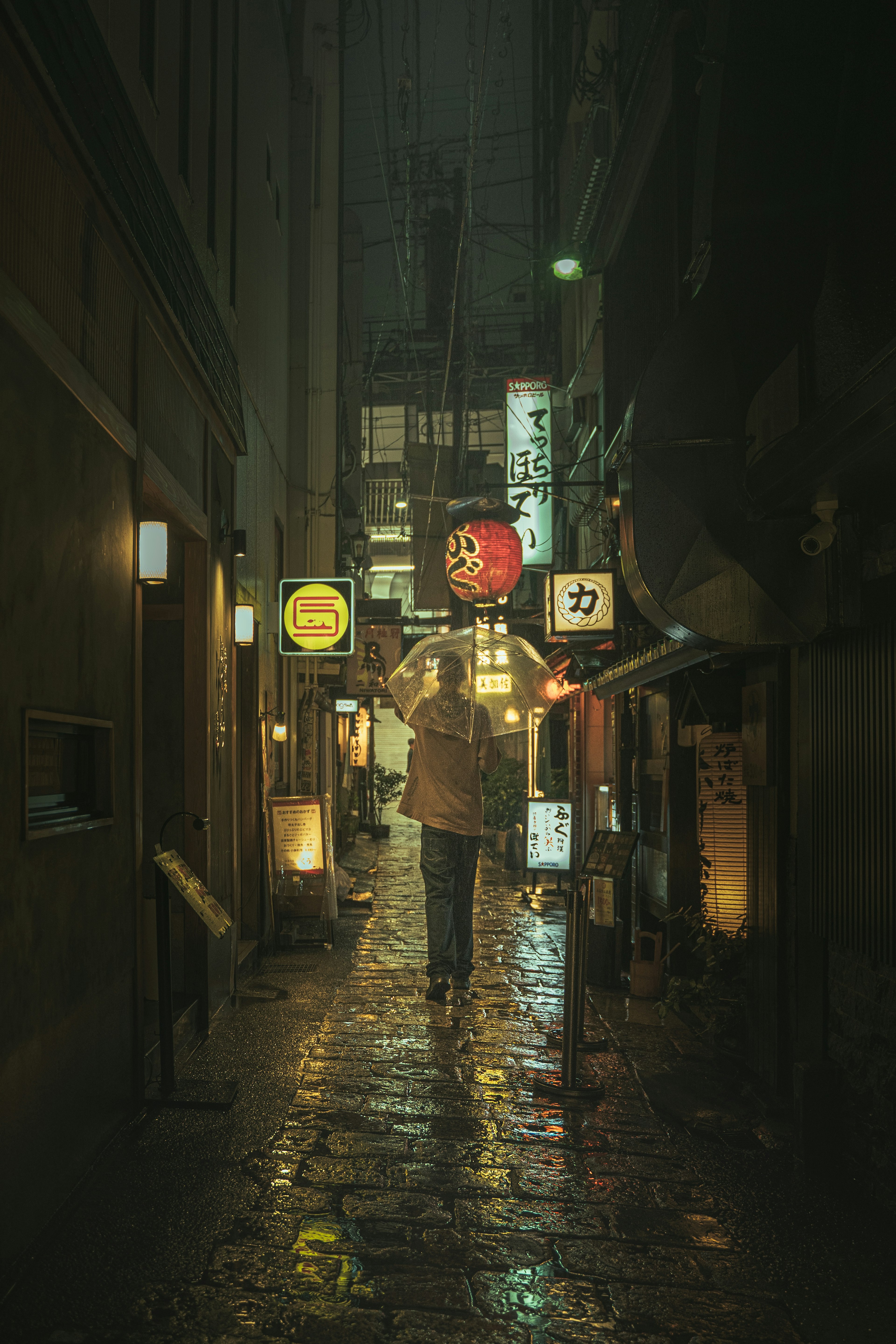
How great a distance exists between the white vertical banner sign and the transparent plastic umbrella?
774cm

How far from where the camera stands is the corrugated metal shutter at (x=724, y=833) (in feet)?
28.0

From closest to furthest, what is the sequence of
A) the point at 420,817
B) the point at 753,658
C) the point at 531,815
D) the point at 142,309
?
the point at 142,309
the point at 753,658
the point at 420,817
the point at 531,815

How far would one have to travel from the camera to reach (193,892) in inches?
233

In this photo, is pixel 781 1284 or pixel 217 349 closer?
pixel 781 1284

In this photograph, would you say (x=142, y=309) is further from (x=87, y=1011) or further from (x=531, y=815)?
(x=531, y=815)

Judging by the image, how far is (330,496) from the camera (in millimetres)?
18703

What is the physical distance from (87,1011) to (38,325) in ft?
11.1

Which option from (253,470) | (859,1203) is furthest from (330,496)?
(859,1203)

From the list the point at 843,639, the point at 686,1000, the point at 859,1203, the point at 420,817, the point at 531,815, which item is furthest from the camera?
the point at 531,815

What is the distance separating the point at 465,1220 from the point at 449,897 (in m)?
4.46

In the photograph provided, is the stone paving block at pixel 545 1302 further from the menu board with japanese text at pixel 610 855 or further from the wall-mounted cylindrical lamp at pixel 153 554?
the wall-mounted cylindrical lamp at pixel 153 554

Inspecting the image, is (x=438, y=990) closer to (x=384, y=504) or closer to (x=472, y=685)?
(x=472, y=685)

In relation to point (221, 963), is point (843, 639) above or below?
above

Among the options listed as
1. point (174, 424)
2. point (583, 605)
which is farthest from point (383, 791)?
point (174, 424)
